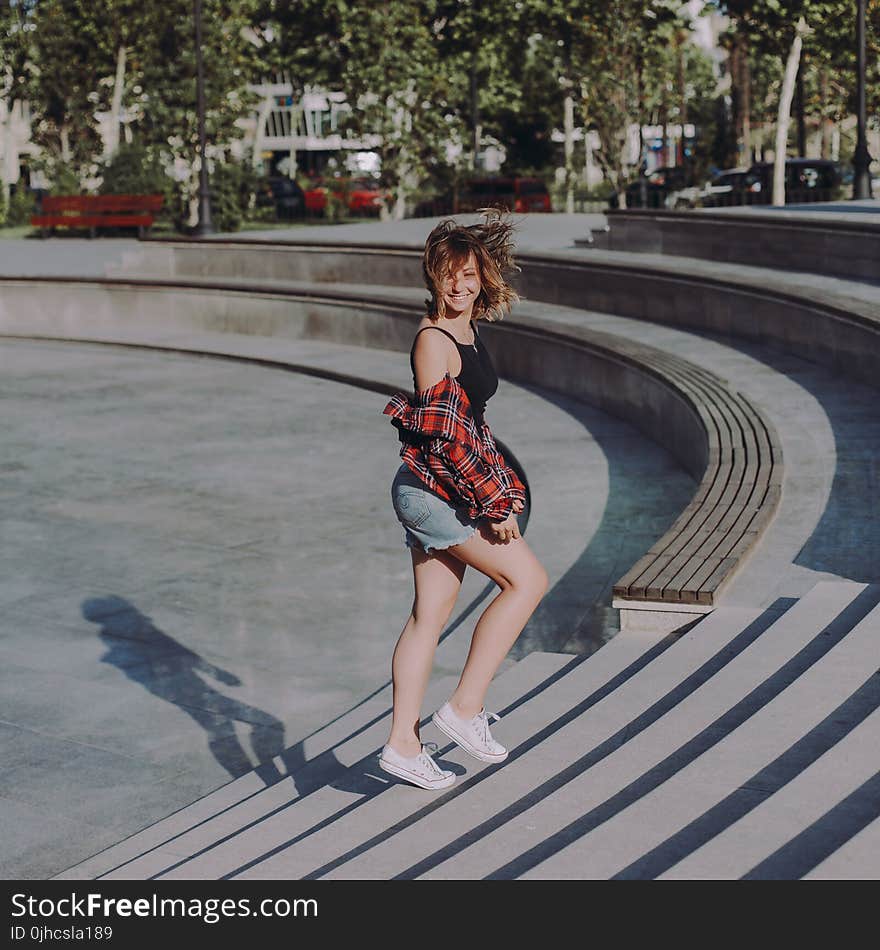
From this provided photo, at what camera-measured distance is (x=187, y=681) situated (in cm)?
746

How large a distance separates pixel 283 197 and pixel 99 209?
1097 centimetres

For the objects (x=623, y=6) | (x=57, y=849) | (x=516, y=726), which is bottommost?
(x=57, y=849)

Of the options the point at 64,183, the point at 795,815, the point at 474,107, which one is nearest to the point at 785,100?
the point at 474,107

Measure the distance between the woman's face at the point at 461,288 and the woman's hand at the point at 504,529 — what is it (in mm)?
670

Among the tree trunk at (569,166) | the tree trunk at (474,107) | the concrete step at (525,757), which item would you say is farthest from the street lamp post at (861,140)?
the tree trunk at (474,107)

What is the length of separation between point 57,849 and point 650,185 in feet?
123

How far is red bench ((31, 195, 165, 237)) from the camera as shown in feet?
110

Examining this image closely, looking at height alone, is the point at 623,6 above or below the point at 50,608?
above

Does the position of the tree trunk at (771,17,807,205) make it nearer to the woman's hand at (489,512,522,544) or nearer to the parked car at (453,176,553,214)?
the parked car at (453,176,553,214)

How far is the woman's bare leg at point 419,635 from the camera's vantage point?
4.87m

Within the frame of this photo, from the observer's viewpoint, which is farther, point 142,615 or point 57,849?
point 142,615
